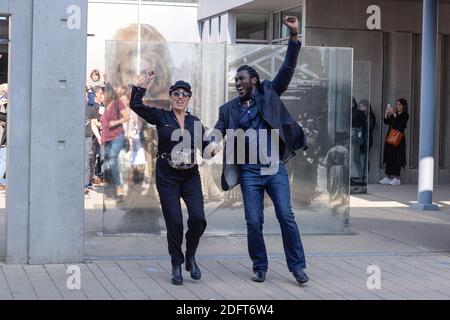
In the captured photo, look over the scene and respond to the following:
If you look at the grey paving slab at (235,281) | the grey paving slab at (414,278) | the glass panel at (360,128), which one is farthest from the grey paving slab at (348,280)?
the glass panel at (360,128)

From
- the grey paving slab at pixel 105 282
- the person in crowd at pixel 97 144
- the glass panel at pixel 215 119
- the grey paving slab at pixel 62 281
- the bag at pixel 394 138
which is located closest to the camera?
the grey paving slab at pixel 62 281

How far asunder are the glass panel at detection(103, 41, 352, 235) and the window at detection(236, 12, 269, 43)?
10.3 meters

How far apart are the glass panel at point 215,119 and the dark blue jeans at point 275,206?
2.65m

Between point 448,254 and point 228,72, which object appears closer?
point 448,254

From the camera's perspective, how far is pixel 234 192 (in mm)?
10984

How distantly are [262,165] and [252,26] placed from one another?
14.1m

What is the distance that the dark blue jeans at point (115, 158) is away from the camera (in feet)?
34.9

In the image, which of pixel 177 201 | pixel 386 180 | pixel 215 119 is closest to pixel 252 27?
pixel 386 180

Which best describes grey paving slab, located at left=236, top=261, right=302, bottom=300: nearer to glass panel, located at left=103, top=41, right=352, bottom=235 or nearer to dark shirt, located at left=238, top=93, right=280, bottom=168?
dark shirt, located at left=238, top=93, right=280, bottom=168

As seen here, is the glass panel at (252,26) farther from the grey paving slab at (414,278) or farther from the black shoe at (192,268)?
the black shoe at (192,268)

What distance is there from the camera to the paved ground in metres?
7.65
